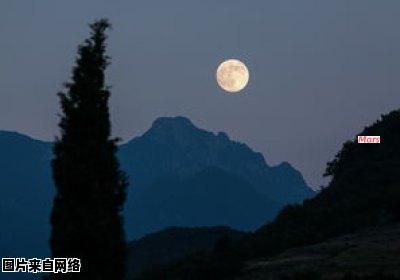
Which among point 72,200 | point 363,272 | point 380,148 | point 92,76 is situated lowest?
point 363,272

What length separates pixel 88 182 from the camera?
90.1 ft

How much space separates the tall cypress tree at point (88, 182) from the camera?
88.6ft

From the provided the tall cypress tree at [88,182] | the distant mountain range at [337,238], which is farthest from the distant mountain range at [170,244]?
the tall cypress tree at [88,182]

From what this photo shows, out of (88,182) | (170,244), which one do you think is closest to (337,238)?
(88,182)

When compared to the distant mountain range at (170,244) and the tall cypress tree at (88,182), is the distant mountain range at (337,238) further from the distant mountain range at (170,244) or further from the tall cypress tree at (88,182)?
the distant mountain range at (170,244)

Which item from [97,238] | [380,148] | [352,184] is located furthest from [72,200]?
[380,148]

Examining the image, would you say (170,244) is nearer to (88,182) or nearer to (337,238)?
(337,238)

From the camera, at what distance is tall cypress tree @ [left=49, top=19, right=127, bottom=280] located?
88.6 feet

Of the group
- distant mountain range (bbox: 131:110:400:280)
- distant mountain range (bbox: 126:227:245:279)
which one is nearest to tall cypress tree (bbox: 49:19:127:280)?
distant mountain range (bbox: 131:110:400:280)

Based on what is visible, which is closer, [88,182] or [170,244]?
[88,182]

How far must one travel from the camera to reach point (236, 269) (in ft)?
193

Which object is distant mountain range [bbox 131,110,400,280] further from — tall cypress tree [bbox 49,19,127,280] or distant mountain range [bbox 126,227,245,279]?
distant mountain range [bbox 126,227,245,279]

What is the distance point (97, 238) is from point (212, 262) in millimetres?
35235

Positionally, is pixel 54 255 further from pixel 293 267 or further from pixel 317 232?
pixel 317 232
